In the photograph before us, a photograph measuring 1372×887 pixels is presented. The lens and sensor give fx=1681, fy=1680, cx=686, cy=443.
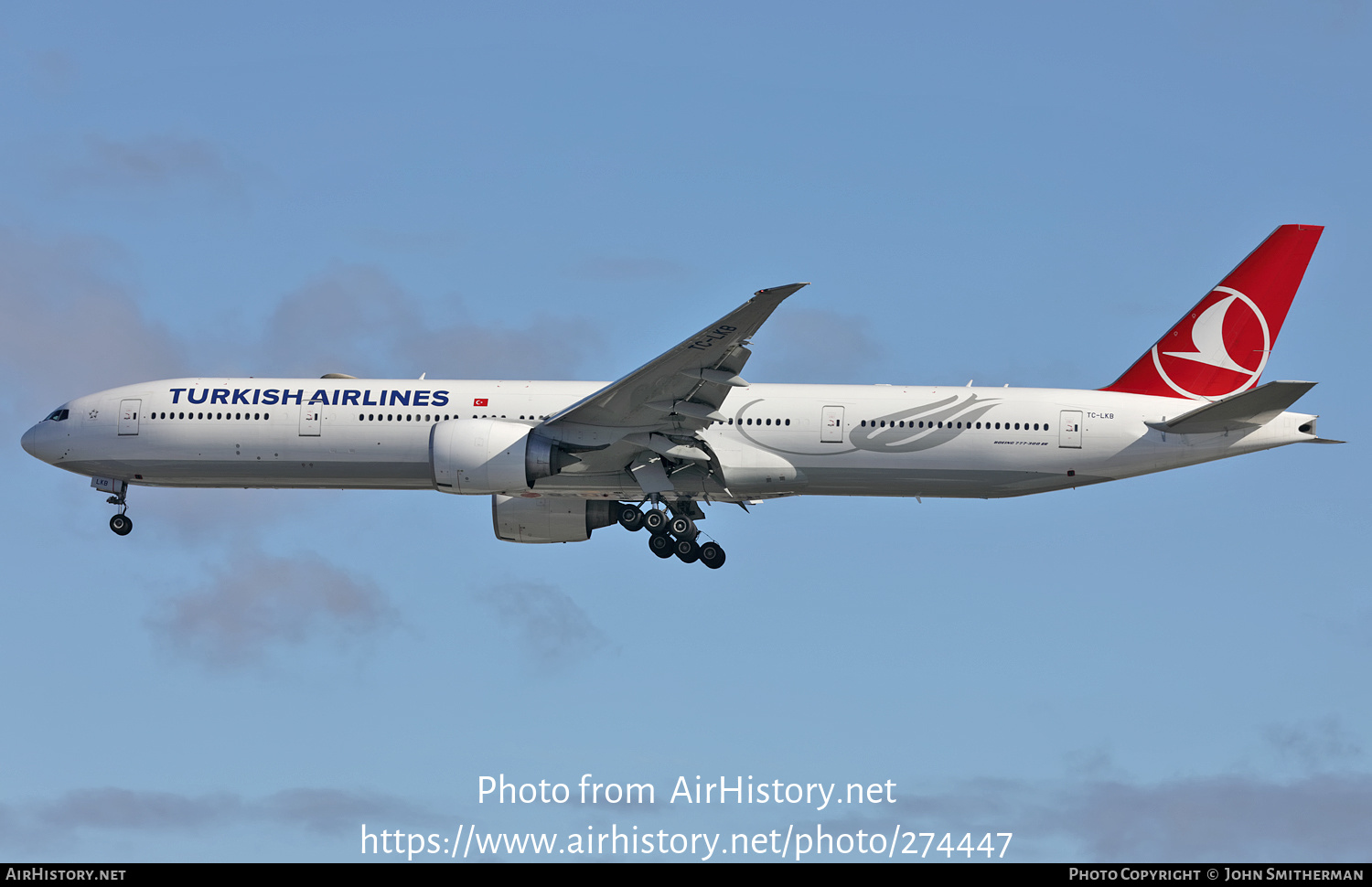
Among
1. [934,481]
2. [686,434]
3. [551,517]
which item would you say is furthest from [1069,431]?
[551,517]

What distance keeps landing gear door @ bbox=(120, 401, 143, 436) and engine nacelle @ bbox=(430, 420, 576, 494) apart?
333 inches

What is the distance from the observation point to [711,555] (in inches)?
1693

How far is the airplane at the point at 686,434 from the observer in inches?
1602

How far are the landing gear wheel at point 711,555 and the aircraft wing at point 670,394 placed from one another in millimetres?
3391

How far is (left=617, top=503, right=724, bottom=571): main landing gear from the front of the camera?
4291cm

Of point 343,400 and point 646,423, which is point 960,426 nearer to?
point 646,423

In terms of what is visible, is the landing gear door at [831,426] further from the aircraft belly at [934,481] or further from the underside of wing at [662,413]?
the underside of wing at [662,413]

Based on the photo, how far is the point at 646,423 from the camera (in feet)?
133

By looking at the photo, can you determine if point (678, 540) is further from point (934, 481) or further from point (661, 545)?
point (934, 481)

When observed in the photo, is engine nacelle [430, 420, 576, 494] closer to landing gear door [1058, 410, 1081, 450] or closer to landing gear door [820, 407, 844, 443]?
landing gear door [820, 407, 844, 443]

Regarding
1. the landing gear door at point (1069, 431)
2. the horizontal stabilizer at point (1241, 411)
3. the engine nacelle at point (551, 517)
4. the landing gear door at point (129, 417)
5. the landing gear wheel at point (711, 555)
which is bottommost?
the landing gear wheel at point (711, 555)

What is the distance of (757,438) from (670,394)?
299 cm

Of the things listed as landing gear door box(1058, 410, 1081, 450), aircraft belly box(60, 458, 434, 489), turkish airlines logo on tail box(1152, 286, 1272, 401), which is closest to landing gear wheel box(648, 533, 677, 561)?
aircraft belly box(60, 458, 434, 489)

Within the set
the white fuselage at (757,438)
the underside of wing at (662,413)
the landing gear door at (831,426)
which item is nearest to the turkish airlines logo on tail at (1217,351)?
the white fuselage at (757,438)
